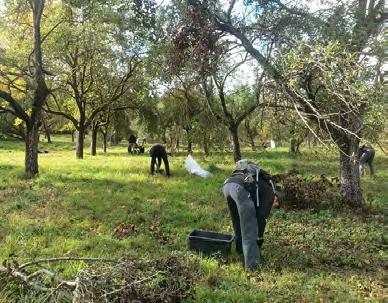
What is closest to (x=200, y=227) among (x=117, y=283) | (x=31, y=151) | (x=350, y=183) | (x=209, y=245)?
(x=209, y=245)

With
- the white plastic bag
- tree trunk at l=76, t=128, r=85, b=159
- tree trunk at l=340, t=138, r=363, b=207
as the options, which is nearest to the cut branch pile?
tree trunk at l=340, t=138, r=363, b=207

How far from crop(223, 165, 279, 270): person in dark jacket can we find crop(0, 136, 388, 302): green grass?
11.5 inches

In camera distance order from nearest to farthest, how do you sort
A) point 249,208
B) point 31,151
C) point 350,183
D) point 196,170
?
point 249,208
point 350,183
point 31,151
point 196,170

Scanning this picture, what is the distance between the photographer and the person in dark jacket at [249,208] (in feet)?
23.4

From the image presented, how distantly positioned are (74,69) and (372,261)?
21186mm

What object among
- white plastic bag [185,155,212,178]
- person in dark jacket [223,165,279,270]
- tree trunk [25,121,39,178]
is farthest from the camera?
white plastic bag [185,155,212,178]

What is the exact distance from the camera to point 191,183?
15.0 metres

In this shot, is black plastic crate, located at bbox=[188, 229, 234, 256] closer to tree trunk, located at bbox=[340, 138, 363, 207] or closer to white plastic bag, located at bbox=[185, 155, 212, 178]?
tree trunk, located at bbox=[340, 138, 363, 207]

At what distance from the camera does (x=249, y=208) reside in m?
7.26

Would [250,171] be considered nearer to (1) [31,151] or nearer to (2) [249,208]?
(2) [249,208]

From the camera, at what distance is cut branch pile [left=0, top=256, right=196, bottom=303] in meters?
4.51

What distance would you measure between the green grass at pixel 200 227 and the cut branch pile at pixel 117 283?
14.8 inches

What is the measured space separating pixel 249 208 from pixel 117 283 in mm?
3131

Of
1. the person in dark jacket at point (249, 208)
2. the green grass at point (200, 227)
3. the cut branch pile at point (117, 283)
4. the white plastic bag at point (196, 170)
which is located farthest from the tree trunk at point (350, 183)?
the cut branch pile at point (117, 283)
